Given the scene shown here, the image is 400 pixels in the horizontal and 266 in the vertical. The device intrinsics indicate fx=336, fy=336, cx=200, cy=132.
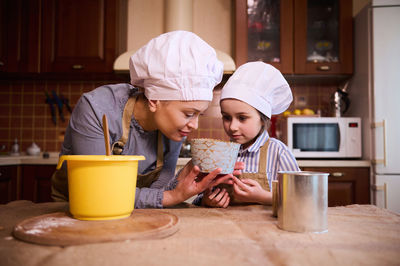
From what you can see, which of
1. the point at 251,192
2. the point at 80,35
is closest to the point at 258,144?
the point at 251,192

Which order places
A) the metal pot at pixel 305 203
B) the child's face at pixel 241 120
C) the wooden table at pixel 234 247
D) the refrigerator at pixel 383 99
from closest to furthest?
the wooden table at pixel 234 247 → the metal pot at pixel 305 203 → the child's face at pixel 241 120 → the refrigerator at pixel 383 99

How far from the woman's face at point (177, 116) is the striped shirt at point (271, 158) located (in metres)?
0.37

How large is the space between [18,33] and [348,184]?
2875mm

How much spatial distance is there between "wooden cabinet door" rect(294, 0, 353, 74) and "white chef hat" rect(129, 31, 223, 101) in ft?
6.02

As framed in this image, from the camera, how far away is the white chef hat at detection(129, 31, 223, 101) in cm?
105

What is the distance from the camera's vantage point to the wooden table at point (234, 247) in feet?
1.69

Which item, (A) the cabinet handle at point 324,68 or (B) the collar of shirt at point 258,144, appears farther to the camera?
(A) the cabinet handle at point 324,68

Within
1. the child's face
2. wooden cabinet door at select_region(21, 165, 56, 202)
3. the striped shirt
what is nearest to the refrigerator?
the striped shirt

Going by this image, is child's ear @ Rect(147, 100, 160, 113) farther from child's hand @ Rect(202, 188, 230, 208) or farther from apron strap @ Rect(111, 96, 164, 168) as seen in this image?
child's hand @ Rect(202, 188, 230, 208)

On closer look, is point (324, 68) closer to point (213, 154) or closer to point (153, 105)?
point (153, 105)

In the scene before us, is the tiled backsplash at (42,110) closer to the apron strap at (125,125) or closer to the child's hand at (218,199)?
the apron strap at (125,125)

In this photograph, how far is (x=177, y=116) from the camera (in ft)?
3.76

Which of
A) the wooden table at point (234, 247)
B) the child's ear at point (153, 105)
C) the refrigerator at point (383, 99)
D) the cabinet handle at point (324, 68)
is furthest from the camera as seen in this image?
the cabinet handle at point (324, 68)

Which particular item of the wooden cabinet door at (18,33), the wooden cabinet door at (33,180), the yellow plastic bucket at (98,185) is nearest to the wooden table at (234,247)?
the yellow plastic bucket at (98,185)
